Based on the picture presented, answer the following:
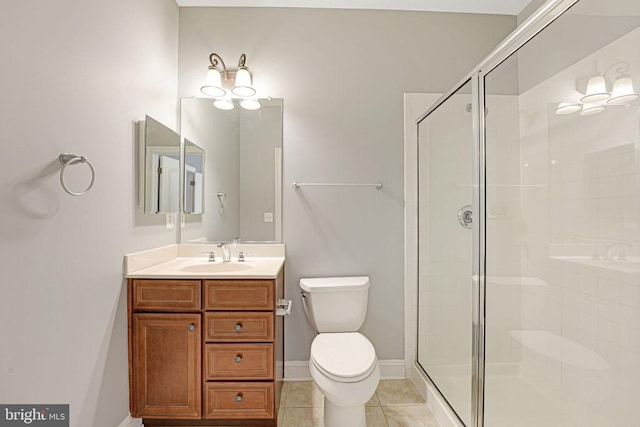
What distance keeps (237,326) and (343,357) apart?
551mm

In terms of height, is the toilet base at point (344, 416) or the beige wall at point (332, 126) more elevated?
the beige wall at point (332, 126)

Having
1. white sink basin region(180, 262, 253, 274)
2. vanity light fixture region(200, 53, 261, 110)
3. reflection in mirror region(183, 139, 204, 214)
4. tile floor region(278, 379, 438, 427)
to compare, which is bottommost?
tile floor region(278, 379, 438, 427)

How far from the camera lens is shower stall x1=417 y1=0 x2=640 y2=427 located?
115 centimetres

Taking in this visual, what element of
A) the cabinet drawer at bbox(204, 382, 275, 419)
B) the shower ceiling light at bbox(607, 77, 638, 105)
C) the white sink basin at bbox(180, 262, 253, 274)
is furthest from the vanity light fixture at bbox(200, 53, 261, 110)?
the shower ceiling light at bbox(607, 77, 638, 105)

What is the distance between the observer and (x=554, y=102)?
56.6 inches

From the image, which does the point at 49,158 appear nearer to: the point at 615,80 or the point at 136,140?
the point at 136,140

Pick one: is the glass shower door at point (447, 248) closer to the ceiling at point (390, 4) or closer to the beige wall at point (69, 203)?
the ceiling at point (390, 4)

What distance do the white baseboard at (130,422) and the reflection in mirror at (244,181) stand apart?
102 centimetres

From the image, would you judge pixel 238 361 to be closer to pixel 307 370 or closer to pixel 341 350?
pixel 341 350

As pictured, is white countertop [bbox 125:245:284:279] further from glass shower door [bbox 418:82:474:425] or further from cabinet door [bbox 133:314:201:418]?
glass shower door [bbox 418:82:474:425]

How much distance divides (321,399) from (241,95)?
79.6 inches

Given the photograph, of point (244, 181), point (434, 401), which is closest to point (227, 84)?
point (244, 181)

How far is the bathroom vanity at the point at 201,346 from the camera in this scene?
1.55 meters

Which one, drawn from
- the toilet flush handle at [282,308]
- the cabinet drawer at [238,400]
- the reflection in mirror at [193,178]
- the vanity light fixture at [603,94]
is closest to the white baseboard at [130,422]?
the cabinet drawer at [238,400]
